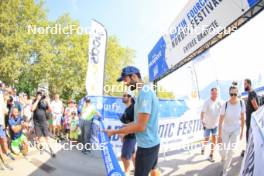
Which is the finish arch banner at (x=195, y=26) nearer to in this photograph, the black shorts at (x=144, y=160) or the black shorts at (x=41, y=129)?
the black shorts at (x=144, y=160)

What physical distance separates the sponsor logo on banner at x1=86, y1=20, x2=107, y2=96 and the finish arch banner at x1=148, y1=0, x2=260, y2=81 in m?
2.67

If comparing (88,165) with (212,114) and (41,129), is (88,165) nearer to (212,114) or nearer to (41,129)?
(41,129)

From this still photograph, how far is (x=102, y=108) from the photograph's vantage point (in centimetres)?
833

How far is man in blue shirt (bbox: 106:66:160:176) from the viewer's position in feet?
10.5

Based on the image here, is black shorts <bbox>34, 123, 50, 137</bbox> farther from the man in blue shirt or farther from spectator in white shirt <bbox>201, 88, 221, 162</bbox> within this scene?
the man in blue shirt

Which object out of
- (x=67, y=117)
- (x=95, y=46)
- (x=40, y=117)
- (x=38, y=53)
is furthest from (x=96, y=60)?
(x=38, y=53)

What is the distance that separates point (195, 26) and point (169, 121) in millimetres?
2894

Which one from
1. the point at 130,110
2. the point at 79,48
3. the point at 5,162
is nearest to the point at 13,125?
the point at 5,162

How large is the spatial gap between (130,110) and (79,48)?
36.7 meters

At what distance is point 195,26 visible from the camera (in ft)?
27.5

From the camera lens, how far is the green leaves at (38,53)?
106 ft

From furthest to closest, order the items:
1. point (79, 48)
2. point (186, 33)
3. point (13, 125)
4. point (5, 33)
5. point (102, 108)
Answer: point (79, 48) < point (5, 33) < point (186, 33) < point (102, 108) < point (13, 125)

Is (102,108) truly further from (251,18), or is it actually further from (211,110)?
(251,18)

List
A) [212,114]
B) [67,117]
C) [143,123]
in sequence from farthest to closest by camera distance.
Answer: [67,117]
[212,114]
[143,123]
